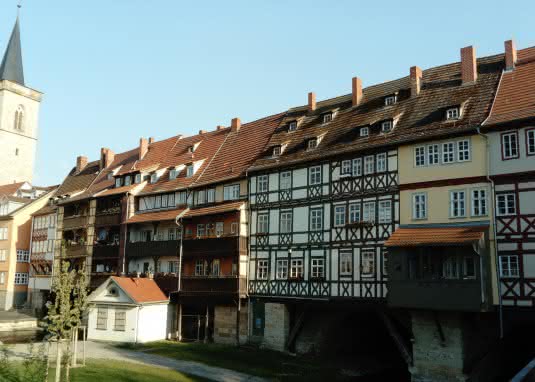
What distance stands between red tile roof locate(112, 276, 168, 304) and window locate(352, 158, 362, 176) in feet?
55.9

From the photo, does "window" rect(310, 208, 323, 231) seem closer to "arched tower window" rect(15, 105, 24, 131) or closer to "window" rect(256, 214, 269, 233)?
"window" rect(256, 214, 269, 233)

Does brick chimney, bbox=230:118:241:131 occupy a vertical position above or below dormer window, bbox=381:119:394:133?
above

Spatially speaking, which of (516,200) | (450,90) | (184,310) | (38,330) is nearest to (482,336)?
(516,200)

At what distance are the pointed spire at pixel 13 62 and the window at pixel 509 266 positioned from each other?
74.5 meters

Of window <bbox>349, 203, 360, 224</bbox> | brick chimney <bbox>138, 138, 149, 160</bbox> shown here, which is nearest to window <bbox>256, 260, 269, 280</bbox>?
window <bbox>349, 203, 360, 224</bbox>

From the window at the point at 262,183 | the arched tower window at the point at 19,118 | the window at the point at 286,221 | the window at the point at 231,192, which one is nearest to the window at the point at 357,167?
the window at the point at 286,221

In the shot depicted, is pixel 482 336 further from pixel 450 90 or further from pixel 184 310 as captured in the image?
pixel 184 310

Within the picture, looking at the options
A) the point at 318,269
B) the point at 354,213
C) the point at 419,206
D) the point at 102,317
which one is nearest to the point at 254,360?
the point at 318,269

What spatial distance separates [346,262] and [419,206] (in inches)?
204

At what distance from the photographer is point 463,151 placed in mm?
26750

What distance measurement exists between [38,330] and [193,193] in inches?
774

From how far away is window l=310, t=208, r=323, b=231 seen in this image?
32125 millimetres

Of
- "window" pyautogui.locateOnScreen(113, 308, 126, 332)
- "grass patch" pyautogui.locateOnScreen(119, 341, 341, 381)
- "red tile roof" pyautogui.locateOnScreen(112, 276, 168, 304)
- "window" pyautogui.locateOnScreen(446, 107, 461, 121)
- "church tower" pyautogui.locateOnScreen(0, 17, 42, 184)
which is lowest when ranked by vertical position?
"grass patch" pyautogui.locateOnScreen(119, 341, 341, 381)

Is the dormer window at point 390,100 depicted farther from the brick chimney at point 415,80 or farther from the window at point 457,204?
the window at point 457,204
